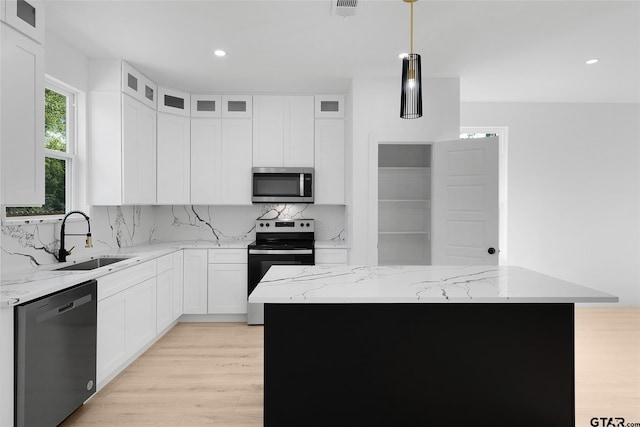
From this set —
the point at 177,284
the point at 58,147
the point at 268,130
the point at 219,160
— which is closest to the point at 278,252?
the point at 177,284

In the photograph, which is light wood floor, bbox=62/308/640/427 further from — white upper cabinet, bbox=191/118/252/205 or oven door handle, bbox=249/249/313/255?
white upper cabinet, bbox=191/118/252/205

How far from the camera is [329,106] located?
14.5 feet

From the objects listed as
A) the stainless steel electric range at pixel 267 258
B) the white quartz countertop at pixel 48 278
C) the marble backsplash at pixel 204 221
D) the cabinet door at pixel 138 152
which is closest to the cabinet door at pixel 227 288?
the stainless steel electric range at pixel 267 258

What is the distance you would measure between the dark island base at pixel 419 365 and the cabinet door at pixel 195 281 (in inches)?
102

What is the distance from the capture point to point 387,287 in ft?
5.99

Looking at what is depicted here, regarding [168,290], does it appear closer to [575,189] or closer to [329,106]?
[329,106]

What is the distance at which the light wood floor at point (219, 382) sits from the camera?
2338 mm

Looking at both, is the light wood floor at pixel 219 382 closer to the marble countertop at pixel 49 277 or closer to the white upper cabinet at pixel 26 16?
the marble countertop at pixel 49 277

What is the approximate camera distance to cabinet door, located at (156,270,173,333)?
3.50 m

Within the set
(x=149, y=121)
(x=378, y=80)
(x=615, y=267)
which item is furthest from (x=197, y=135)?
(x=615, y=267)

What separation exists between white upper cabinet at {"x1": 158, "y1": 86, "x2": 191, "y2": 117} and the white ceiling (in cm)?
16

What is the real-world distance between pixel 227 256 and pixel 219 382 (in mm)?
1613

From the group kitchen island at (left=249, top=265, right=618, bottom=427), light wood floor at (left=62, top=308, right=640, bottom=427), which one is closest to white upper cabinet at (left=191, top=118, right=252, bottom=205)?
light wood floor at (left=62, top=308, right=640, bottom=427)

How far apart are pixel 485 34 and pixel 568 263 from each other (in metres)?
3.42
